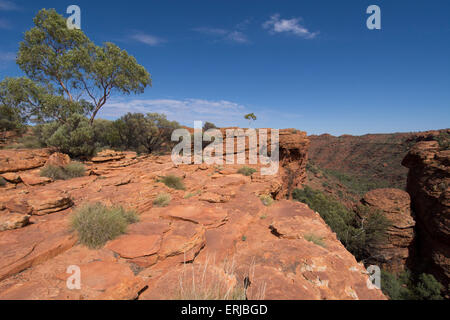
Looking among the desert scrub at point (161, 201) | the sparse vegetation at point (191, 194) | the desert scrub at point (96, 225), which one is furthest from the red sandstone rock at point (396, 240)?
the desert scrub at point (96, 225)

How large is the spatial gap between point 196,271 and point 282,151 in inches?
554

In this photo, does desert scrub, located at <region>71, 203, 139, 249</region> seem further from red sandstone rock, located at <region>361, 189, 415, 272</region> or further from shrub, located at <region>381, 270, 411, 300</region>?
red sandstone rock, located at <region>361, 189, 415, 272</region>

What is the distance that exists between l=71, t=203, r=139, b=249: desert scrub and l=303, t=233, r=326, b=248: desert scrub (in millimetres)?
3730

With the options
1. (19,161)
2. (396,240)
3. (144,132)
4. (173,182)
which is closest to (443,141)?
(396,240)

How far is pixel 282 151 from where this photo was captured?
1516cm

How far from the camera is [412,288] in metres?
8.26

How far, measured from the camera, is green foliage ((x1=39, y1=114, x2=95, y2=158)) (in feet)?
31.5

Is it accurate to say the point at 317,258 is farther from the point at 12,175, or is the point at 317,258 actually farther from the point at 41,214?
the point at 12,175

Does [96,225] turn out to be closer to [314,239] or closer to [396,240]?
[314,239]

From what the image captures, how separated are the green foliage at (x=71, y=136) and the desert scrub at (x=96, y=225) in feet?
27.6

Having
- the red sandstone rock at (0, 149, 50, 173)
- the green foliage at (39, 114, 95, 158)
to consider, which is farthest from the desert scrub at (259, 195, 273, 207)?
the green foliage at (39, 114, 95, 158)
